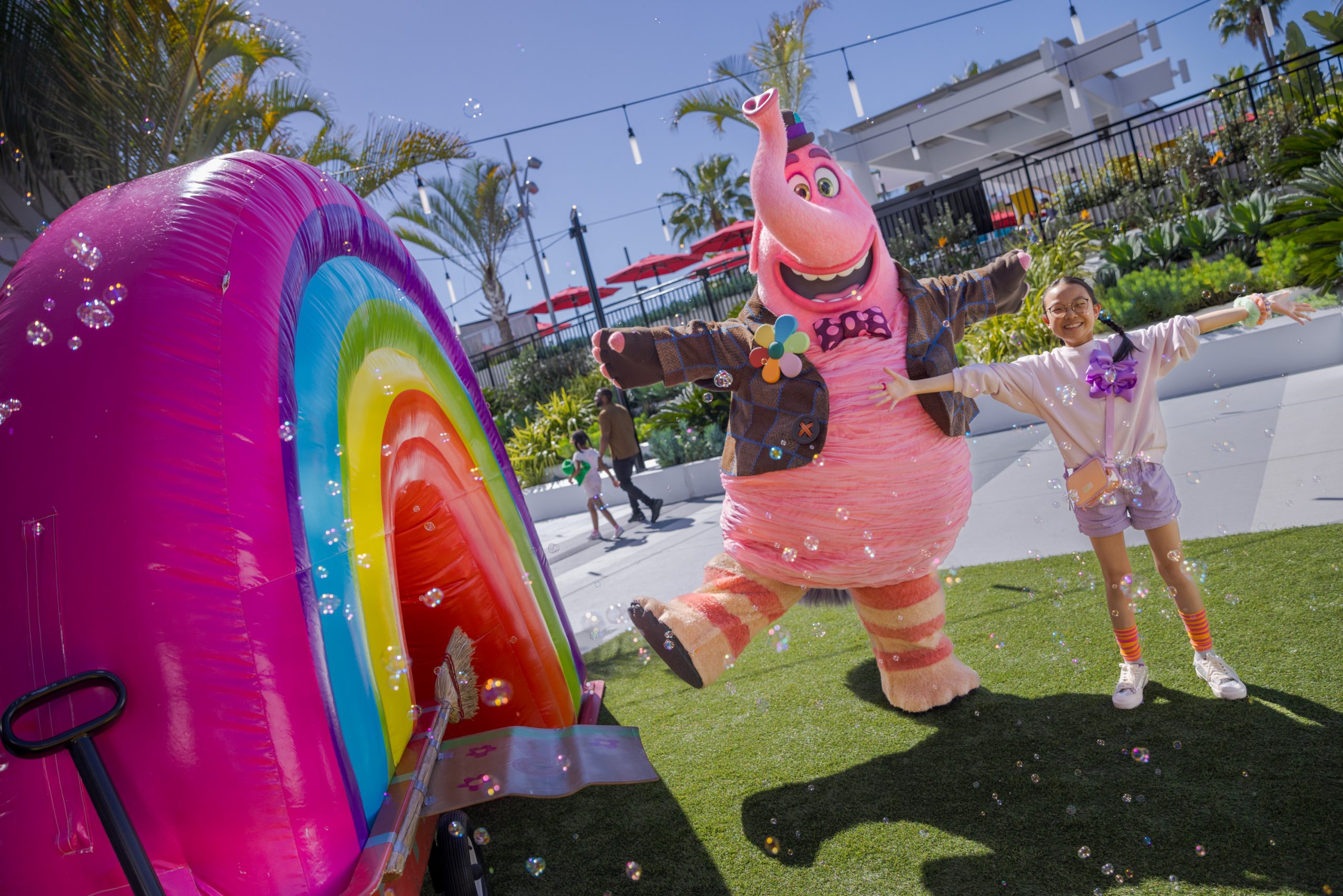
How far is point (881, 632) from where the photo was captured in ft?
10.5

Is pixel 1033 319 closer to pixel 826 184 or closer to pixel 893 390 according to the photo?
pixel 826 184

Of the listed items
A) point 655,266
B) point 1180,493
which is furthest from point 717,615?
point 655,266

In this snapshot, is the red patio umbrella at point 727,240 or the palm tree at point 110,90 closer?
the palm tree at point 110,90

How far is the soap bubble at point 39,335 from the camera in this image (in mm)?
1685

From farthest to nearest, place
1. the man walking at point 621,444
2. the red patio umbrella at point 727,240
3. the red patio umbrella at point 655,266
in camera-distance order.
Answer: the red patio umbrella at point 655,266 < the red patio umbrella at point 727,240 < the man walking at point 621,444

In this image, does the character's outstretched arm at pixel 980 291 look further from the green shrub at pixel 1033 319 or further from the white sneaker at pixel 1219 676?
the green shrub at pixel 1033 319

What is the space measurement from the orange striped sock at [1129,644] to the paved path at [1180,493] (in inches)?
59.2

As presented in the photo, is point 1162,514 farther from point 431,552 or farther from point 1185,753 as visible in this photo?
point 431,552

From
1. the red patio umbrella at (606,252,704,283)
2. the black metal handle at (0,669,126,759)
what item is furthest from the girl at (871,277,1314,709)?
the red patio umbrella at (606,252,704,283)

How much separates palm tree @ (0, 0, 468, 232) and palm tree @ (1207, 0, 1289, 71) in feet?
124

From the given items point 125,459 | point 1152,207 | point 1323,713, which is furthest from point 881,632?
point 1152,207

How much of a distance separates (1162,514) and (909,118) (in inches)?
755

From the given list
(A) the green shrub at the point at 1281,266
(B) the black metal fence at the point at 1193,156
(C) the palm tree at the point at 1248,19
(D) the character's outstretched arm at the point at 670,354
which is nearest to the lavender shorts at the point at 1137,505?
(D) the character's outstretched arm at the point at 670,354

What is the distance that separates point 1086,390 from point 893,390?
2.09 ft
